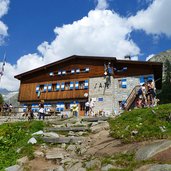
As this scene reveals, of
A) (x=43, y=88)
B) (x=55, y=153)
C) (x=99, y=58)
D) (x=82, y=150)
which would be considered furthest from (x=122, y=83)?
(x=55, y=153)

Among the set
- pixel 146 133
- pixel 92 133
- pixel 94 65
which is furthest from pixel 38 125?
pixel 94 65

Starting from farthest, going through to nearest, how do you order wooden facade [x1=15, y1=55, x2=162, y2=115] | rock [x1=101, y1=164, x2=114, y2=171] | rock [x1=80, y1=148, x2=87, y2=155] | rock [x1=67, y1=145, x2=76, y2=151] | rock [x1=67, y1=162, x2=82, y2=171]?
wooden facade [x1=15, y1=55, x2=162, y2=115] → rock [x1=67, y1=145, x2=76, y2=151] → rock [x1=80, y1=148, x2=87, y2=155] → rock [x1=67, y1=162, x2=82, y2=171] → rock [x1=101, y1=164, x2=114, y2=171]

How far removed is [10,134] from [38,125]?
204 centimetres

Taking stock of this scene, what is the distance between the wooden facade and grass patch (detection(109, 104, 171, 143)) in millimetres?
18476

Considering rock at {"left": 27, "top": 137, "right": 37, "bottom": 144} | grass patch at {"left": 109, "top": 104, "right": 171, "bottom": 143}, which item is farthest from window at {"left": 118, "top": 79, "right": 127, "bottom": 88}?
rock at {"left": 27, "top": 137, "right": 37, "bottom": 144}

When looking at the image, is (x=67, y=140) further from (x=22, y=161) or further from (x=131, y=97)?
(x=131, y=97)

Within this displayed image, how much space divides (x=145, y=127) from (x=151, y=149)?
9.11ft

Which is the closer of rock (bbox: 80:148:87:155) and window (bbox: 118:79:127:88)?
rock (bbox: 80:148:87:155)

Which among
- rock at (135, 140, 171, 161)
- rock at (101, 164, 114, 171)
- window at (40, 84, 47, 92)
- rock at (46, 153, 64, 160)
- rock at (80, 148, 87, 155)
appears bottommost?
rock at (101, 164, 114, 171)

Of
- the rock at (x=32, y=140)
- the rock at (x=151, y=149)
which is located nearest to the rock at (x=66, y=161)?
the rock at (x=151, y=149)

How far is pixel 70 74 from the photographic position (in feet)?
119

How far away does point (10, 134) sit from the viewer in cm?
1418

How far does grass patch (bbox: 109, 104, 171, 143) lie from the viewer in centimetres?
1034

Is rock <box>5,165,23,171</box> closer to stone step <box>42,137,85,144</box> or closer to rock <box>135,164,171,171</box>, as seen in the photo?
stone step <box>42,137,85,144</box>
